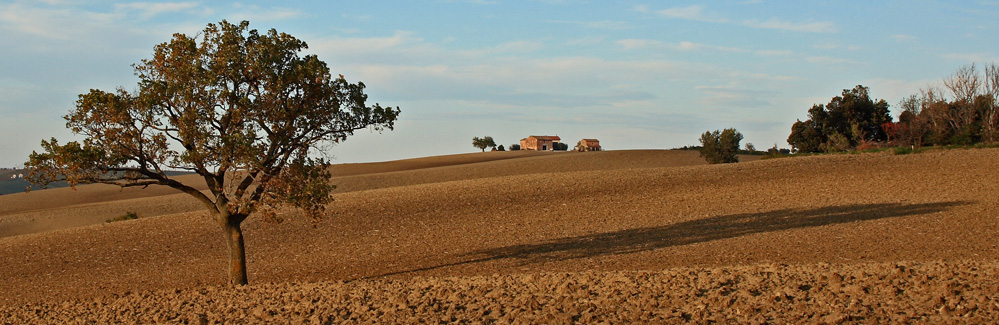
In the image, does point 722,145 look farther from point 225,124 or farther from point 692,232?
point 225,124

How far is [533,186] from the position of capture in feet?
121

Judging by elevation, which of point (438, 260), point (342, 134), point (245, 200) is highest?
point (342, 134)

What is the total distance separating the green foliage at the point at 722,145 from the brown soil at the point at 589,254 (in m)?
15.4

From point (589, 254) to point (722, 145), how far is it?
4223 cm

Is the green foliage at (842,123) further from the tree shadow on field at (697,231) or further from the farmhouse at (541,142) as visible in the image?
the farmhouse at (541,142)

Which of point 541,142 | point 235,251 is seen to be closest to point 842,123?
point 235,251

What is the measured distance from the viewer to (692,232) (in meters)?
24.8

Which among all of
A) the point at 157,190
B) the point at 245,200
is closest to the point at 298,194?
the point at 245,200

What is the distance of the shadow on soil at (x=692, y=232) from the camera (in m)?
→ 22.0

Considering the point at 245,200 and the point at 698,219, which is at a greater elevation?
the point at 245,200

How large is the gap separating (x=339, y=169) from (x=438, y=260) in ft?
216

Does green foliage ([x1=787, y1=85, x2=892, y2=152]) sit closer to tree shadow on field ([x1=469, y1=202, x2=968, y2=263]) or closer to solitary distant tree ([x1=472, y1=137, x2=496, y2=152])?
tree shadow on field ([x1=469, y1=202, x2=968, y2=263])

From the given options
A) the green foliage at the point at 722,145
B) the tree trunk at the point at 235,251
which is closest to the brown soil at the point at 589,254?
the tree trunk at the point at 235,251

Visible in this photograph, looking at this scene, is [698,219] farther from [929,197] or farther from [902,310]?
[902,310]
